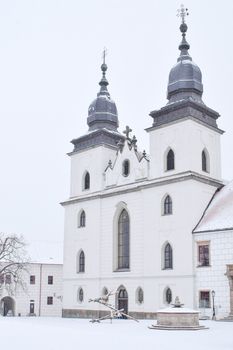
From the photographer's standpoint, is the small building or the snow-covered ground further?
the small building

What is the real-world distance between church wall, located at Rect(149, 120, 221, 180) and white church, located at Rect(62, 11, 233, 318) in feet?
0.25

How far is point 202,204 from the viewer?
40188mm

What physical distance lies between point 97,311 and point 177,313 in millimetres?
18199

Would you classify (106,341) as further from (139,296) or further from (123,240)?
(123,240)

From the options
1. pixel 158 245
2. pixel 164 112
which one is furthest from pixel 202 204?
pixel 164 112

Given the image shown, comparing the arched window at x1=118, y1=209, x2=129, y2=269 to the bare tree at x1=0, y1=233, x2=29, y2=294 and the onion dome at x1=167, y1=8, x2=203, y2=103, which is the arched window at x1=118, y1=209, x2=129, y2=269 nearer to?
the onion dome at x1=167, y1=8, x2=203, y2=103

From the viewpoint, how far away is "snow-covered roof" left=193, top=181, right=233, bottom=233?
37.7m

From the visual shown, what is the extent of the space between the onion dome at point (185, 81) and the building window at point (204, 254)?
1172 centimetres

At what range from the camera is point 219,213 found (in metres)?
38.8

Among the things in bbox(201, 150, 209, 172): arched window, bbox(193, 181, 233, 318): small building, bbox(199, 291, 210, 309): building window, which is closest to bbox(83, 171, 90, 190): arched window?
bbox(201, 150, 209, 172): arched window

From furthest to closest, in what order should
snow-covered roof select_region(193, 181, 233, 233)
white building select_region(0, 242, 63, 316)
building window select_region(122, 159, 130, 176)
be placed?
white building select_region(0, 242, 63, 316), building window select_region(122, 159, 130, 176), snow-covered roof select_region(193, 181, 233, 233)

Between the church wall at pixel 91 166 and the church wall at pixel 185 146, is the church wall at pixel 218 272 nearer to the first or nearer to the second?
the church wall at pixel 185 146

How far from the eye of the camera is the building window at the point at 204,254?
1489 inches

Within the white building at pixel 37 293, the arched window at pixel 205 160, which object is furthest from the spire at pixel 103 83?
the white building at pixel 37 293
